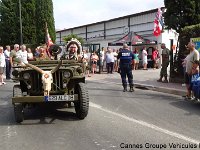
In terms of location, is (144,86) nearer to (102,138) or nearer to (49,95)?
(49,95)

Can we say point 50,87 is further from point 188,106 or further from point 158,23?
point 158,23

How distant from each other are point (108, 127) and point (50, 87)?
1.56m

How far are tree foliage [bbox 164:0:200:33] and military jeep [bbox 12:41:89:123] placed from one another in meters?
10.6

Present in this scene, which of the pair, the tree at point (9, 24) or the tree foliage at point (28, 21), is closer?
the tree foliage at point (28, 21)

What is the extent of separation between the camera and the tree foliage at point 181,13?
1820 cm

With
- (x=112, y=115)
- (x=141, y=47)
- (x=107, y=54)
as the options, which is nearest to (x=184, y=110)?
(x=112, y=115)

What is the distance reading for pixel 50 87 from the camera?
8.28m

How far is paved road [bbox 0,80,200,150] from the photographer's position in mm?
6480

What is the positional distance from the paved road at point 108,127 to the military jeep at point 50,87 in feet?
1.36

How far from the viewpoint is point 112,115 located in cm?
913

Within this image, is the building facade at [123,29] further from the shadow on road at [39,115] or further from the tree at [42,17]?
the shadow on road at [39,115]

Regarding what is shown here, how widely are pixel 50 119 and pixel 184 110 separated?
3.53 meters

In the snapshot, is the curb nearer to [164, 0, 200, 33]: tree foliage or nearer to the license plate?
[164, 0, 200, 33]: tree foliage

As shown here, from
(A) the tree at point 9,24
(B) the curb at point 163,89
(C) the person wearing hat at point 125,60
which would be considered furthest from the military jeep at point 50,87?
(A) the tree at point 9,24
